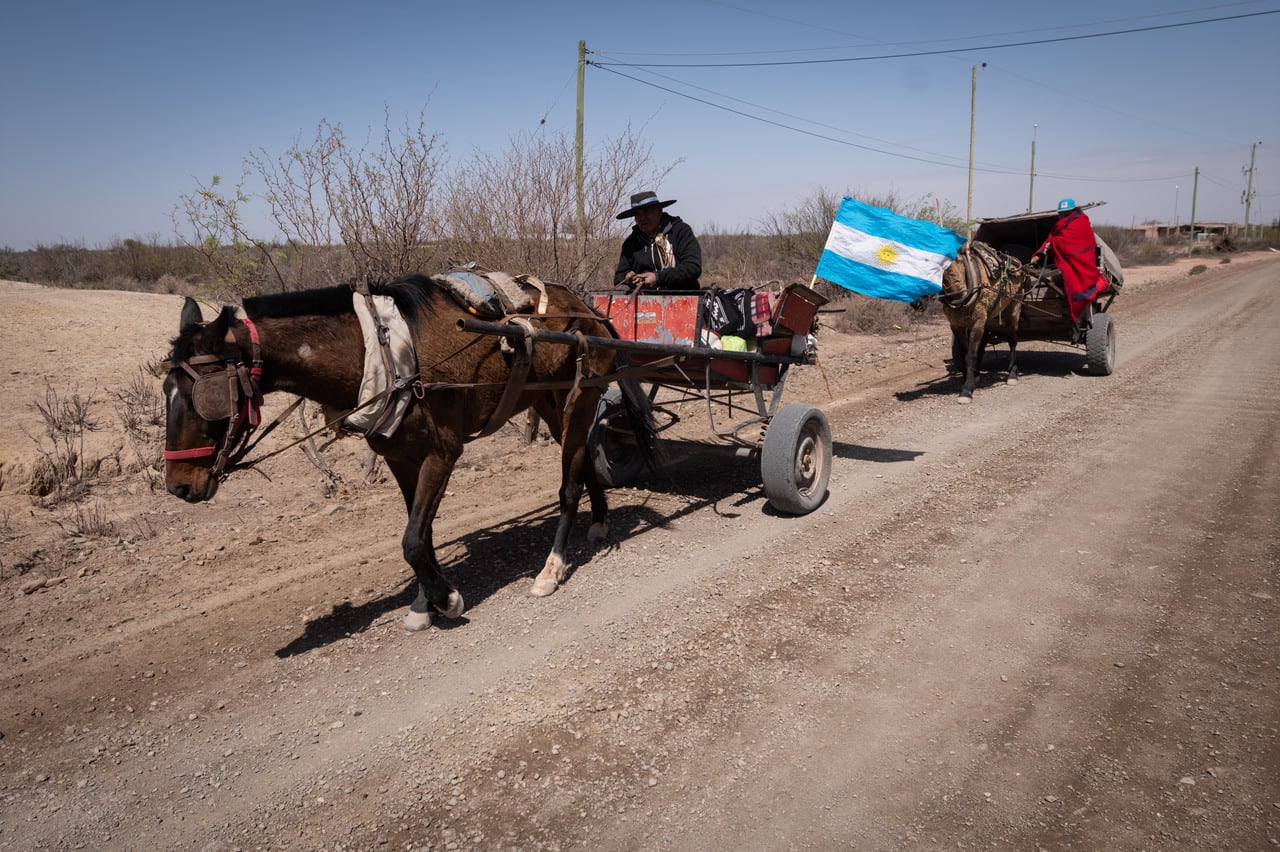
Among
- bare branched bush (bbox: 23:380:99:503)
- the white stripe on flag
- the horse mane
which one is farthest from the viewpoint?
the white stripe on flag

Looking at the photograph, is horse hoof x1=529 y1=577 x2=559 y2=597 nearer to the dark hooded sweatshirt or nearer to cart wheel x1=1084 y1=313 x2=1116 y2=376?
the dark hooded sweatshirt

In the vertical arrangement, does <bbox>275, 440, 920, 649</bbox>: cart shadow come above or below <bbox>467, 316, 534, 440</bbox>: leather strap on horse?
below

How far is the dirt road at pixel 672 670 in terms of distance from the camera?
2.89 meters

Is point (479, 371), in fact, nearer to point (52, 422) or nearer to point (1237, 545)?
point (1237, 545)

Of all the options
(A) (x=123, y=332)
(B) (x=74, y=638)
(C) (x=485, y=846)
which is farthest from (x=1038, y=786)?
(A) (x=123, y=332)

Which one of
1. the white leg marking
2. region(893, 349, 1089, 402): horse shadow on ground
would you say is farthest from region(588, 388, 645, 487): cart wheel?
region(893, 349, 1089, 402): horse shadow on ground

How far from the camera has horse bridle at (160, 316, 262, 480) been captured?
3359 millimetres

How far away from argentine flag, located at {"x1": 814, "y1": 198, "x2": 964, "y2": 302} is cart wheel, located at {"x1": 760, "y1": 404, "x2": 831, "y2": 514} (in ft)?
6.27

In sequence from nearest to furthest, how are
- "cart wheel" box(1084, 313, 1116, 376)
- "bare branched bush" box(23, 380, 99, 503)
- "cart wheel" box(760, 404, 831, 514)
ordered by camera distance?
"cart wheel" box(760, 404, 831, 514)
"bare branched bush" box(23, 380, 99, 503)
"cart wheel" box(1084, 313, 1116, 376)

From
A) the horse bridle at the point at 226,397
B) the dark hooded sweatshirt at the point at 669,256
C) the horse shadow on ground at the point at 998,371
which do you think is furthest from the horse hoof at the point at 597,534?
the horse shadow on ground at the point at 998,371

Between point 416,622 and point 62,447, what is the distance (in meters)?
5.30

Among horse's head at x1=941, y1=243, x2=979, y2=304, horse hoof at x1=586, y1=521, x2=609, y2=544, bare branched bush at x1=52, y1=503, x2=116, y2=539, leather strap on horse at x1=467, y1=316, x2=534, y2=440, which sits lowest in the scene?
horse hoof at x1=586, y1=521, x2=609, y2=544

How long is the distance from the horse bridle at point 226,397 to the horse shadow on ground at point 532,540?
122 cm

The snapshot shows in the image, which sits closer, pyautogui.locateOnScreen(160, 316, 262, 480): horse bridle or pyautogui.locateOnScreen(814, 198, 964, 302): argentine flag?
pyautogui.locateOnScreen(160, 316, 262, 480): horse bridle
